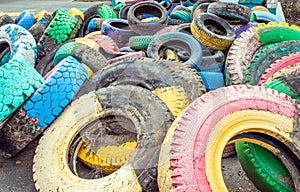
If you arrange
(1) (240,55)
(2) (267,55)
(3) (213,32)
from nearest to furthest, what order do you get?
(2) (267,55) → (1) (240,55) → (3) (213,32)

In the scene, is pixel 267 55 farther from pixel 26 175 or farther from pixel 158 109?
pixel 26 175

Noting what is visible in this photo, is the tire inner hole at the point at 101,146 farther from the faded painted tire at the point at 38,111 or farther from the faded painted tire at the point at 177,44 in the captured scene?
the faded painted tire at the point at 177,44

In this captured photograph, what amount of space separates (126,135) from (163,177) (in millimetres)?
823

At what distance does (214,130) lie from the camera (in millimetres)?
2090

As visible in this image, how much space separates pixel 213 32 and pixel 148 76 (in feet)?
4.41

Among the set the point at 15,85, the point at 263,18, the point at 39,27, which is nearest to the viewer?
the point at 15,85

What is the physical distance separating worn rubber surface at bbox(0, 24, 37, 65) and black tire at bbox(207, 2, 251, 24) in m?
1.98

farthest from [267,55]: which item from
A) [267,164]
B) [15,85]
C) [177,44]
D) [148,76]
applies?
[15,85]

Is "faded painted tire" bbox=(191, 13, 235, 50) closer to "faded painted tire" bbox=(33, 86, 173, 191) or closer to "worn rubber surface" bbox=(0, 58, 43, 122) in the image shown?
"faded painted tire" bbox=(33, 86, 173, 191)

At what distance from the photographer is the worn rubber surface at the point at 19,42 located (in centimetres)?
340

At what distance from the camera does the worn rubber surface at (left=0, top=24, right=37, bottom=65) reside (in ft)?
11.1

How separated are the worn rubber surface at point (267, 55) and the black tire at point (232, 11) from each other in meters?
0.93

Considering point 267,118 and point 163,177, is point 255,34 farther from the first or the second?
point 163,177

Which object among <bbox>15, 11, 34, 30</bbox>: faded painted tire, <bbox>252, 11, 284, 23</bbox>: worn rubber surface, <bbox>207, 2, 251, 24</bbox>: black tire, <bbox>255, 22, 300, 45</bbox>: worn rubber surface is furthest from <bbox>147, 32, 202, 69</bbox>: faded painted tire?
<bbox>15, 11, 34, 30</bbox>: faded painted tire
